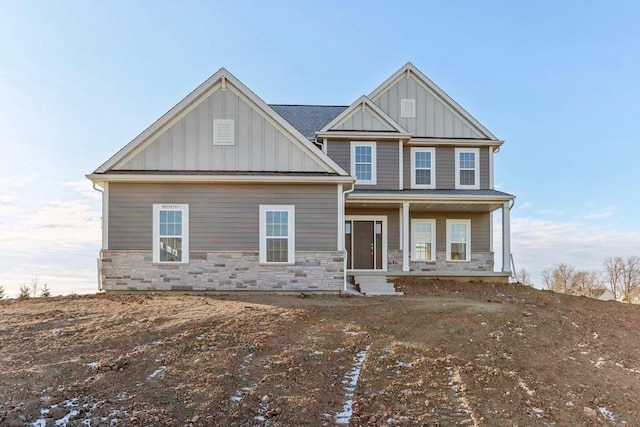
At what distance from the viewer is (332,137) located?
16.7m

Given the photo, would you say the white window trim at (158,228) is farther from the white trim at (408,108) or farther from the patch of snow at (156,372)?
the white trim at (408,108)

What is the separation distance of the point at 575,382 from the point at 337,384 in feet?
11.1

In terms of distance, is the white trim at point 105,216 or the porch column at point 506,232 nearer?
the white trim at point 105,216

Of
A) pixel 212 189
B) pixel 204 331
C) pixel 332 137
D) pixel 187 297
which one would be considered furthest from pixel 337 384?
pixel 332 137

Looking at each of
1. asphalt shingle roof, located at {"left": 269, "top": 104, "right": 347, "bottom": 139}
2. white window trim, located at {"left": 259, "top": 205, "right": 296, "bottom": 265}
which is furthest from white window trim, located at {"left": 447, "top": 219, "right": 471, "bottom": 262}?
white window trim, located at {"left": 259, "top": 205, "right": 296, "bottom": 265}

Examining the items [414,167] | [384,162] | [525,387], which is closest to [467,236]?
[414,167]

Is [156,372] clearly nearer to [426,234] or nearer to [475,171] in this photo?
[426,234]

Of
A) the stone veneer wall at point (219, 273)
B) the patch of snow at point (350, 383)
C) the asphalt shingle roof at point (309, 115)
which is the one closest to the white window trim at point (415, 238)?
the asphalt shingle roof at point (309, 115)

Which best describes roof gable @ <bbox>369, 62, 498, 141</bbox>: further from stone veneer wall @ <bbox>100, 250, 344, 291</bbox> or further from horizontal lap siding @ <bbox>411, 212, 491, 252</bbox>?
stone veneer wall @ <bbox>100, 250, 344, 291</bbox>

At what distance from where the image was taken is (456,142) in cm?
1770

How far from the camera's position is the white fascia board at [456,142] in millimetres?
17609

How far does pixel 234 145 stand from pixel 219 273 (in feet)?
11.7

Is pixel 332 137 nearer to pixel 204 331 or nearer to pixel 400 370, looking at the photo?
pixel 204 331

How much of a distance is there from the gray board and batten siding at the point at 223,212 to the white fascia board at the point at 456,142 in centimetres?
648
